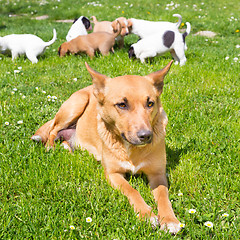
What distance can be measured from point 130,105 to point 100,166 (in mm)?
1088

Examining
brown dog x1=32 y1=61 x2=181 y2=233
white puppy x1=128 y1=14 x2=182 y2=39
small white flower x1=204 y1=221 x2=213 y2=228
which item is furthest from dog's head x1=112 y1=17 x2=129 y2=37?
small white flower x1=204 y1=221 x2=213 y2=228

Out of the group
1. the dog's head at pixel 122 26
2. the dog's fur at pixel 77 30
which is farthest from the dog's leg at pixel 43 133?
the dog's fur at pixel 77 30

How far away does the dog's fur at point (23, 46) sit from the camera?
6.95m

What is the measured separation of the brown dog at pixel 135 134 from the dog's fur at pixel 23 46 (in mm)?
4014

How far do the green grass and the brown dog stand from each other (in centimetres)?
12

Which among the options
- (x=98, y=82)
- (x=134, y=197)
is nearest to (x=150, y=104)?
(x=98, y=82)

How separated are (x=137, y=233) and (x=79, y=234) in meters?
0.48

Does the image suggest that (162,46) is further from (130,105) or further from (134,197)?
(134,197)

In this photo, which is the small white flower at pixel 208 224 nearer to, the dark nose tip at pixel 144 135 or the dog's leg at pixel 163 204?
the dog's leg at pixel 163 204

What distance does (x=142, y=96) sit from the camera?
2764 mm

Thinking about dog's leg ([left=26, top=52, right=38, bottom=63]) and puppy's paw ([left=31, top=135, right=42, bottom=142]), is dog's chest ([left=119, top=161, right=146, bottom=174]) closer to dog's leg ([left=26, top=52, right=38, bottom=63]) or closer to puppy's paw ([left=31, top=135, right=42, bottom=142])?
puppy's paw ([left=31, top=135, right=42, bottom=142])

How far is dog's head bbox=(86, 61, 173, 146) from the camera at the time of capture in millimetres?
2619

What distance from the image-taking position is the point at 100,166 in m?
3.54

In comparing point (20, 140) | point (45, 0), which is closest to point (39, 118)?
point (20, 140)
